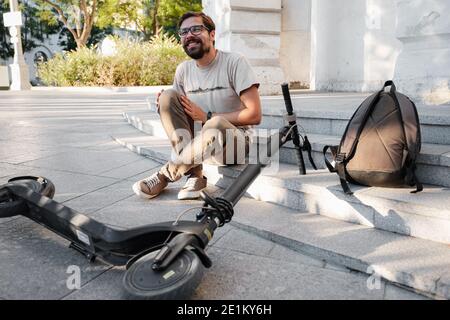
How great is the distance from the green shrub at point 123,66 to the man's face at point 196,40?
40.6 ft

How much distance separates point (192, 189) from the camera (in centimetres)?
308

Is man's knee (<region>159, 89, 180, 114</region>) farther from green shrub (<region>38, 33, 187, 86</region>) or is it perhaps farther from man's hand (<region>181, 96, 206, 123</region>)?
green shrub (<region>38, 33, 187, 86</region>)

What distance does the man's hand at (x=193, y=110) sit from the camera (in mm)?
2957

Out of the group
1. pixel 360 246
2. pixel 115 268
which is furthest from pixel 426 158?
pixel 115 268

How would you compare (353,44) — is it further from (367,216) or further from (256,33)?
(367,216)

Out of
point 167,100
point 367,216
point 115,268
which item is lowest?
point 115,268

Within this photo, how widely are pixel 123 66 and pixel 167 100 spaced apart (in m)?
12.6

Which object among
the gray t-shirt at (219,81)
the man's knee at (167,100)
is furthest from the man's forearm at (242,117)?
the man's knee at (167,100)

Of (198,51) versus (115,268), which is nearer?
(115,268)

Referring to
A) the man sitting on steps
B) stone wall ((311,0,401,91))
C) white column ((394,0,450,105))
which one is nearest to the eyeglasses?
the man sitting on steps

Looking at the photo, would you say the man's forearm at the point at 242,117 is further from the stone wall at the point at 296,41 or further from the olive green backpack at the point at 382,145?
the stone wall at the point at 296,41

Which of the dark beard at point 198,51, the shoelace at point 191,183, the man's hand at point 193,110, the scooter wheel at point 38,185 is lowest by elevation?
the shoelace at point 191,183
